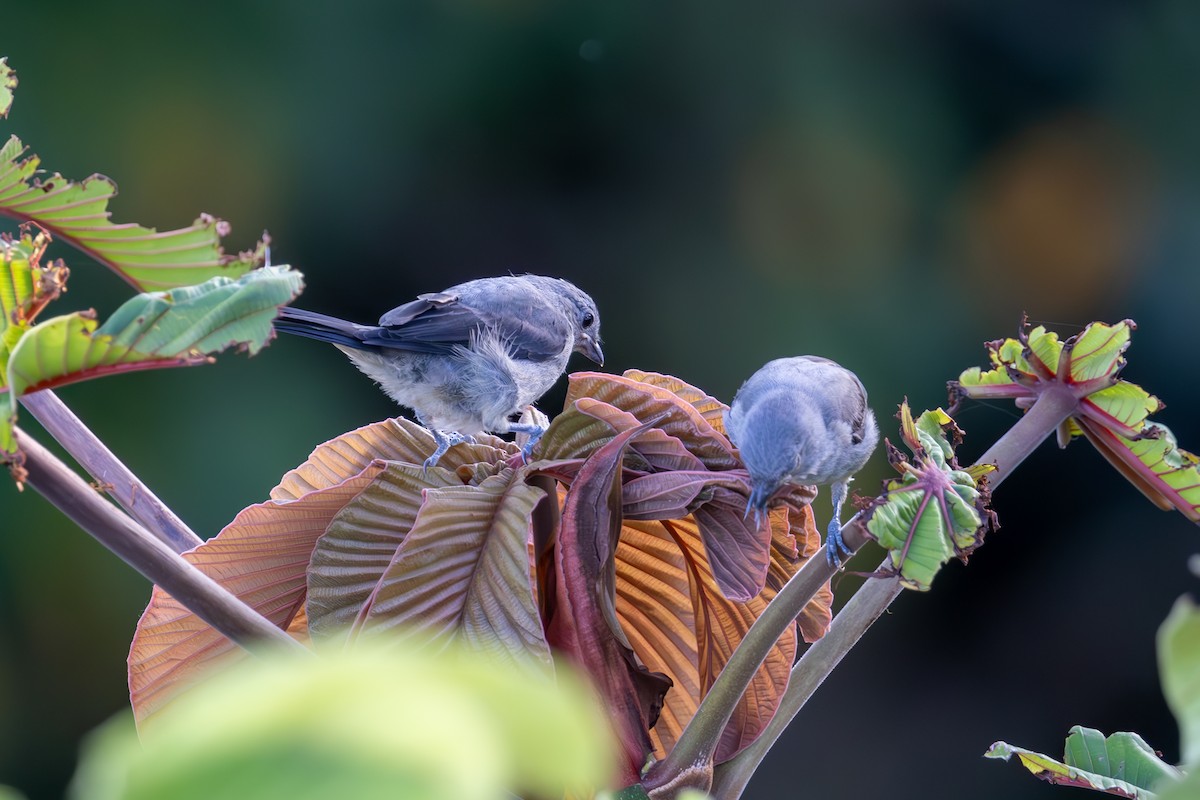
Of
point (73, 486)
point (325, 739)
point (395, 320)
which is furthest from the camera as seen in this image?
point (395, 320)

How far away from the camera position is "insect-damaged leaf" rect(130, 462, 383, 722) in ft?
1.81

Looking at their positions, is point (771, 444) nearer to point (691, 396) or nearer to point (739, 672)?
point (691, 396)

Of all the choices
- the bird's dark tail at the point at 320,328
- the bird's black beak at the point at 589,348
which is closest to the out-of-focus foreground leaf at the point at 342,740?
the bird's dark tail at the point at 320,328

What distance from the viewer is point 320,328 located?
1.30 meters

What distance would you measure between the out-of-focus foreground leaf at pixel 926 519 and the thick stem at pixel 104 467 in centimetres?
34

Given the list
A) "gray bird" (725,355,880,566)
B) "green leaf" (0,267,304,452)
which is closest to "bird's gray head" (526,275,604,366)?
"gray bird" (725,355,880,566)

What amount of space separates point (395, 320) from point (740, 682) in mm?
984

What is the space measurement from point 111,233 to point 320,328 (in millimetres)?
795

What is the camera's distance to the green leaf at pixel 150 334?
0.35 meters

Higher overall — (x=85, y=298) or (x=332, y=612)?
(x=332, y=612)

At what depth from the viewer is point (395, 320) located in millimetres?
1380

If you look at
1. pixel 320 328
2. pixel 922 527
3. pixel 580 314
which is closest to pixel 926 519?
pixel 922 527

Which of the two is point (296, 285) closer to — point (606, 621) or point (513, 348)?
point (606, 621)

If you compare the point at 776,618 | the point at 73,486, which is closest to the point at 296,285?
the point at 73,486
